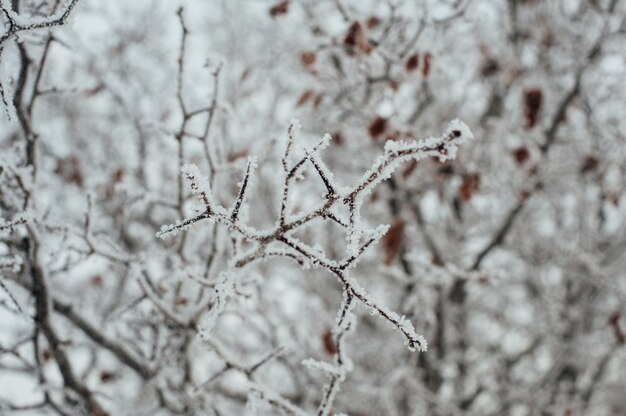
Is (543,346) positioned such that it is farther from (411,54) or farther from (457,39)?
(411,54)

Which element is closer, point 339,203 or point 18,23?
point 339,203

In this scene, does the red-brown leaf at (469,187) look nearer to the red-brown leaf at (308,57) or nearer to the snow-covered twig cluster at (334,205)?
the red-brown leaf at (308,57)

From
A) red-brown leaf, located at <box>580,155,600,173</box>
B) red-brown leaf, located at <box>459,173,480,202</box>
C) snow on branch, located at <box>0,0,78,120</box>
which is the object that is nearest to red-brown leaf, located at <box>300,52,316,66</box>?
red-brown leaf, located at <box>459,173,480,202</box>

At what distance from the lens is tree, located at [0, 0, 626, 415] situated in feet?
5.47

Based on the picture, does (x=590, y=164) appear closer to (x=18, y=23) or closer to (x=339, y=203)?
(x=339, y=203)

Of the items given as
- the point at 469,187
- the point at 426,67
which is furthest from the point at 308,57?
the point at 469,187

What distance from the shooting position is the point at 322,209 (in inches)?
49.2

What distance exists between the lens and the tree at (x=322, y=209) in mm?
1667

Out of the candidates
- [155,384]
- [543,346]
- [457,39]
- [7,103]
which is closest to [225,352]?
[155,384]

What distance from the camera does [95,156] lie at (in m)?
5.84

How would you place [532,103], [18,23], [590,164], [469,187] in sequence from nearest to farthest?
[18,23]
[469,187]
[532,103]
[590,164]

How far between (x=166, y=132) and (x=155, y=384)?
1.18m

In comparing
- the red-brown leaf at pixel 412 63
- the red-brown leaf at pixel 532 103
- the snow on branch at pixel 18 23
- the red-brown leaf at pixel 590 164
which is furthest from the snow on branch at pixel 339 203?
the red-brown leaf at pixel 590 164

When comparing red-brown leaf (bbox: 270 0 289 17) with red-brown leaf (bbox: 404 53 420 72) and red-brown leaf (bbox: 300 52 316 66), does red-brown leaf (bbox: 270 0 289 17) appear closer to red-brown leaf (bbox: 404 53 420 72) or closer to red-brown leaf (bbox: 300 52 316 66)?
red-brown leaf (bbox: 300 52 316 66)
